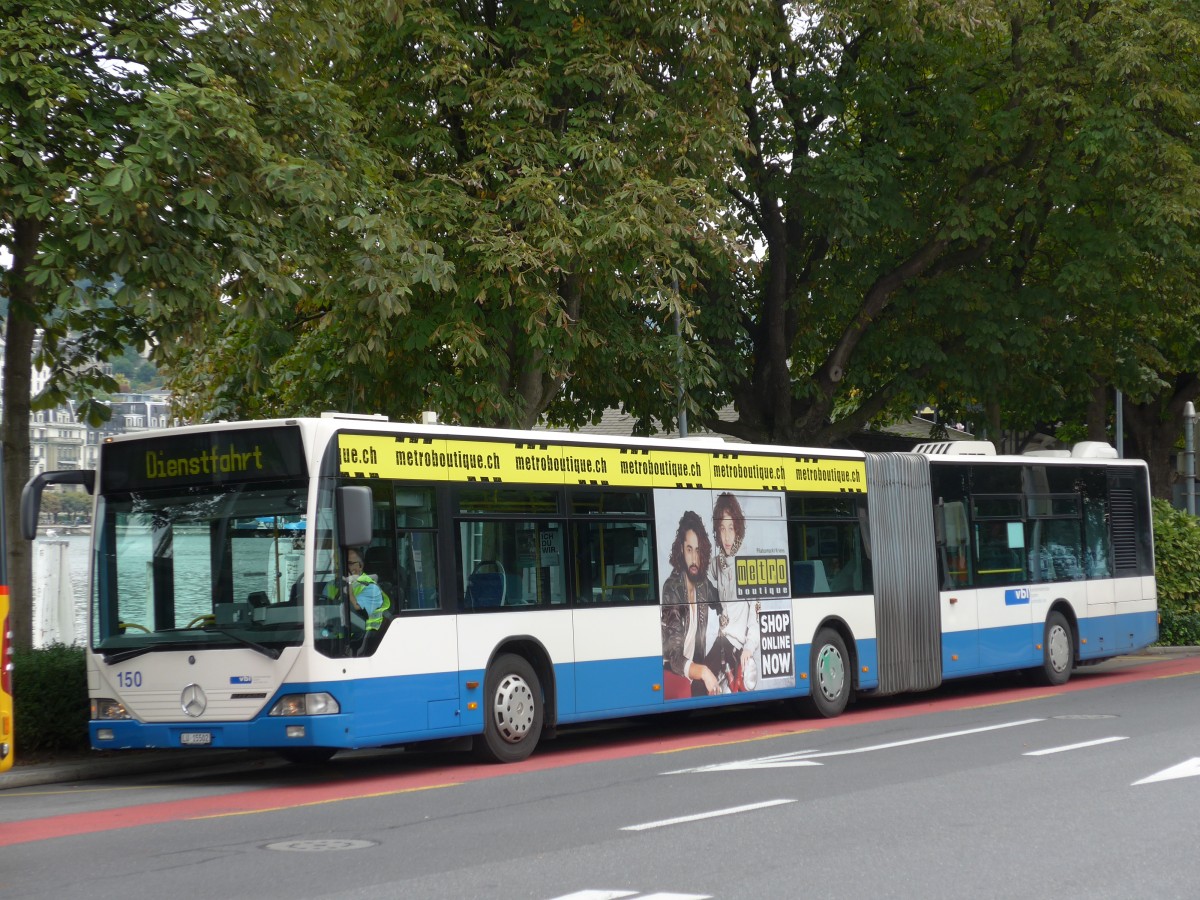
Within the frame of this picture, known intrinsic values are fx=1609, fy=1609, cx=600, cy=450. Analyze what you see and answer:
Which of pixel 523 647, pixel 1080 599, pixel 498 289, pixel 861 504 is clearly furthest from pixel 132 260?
pixel 1080 599

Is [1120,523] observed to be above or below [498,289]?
below

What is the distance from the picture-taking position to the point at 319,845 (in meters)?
8.98

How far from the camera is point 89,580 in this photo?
515 inches

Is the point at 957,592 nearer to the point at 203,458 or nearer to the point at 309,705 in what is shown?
the point at 309,705

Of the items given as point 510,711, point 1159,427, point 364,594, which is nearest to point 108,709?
point 364,594

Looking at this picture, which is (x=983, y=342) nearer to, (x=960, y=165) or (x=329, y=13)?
(x=960, y=165)

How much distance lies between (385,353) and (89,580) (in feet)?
20.4

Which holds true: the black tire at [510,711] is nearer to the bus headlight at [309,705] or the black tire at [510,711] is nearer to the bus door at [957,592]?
the bus headlight at [309,705]

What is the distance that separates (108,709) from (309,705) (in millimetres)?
1926

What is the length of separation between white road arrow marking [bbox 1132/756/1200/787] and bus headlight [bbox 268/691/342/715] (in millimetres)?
5730

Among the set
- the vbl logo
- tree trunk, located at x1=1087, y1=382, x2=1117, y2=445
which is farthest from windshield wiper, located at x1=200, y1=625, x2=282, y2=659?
tree trunk, located at x1=1087, y1=382, x2=1117, y2=445

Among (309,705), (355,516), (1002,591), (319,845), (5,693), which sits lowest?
(319,845)

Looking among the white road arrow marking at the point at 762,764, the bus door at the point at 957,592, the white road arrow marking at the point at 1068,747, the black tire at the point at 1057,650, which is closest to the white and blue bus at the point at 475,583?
the bus door at the point at 957,592

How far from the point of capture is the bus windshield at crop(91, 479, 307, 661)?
12.2m
